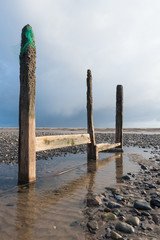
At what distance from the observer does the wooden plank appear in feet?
13.8

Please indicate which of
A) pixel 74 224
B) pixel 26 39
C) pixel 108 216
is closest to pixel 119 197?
pixel 108 216

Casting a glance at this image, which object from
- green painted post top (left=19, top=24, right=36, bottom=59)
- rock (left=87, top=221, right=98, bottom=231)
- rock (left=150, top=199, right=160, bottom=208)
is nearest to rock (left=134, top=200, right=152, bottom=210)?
rock (left=150, top=199, right=160, bottom=208)

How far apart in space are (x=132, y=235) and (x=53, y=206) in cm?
142

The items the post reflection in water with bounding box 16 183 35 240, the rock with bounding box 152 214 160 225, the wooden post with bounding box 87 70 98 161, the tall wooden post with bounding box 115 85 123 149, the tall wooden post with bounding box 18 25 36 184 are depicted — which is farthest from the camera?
the tall wooden post with bounding box 115 85 123 149

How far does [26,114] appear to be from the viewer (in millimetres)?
3809

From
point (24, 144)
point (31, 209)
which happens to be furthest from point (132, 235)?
point (24, 144)

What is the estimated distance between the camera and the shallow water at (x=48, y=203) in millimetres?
2082

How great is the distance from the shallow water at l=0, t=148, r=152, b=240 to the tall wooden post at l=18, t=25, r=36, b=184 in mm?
432

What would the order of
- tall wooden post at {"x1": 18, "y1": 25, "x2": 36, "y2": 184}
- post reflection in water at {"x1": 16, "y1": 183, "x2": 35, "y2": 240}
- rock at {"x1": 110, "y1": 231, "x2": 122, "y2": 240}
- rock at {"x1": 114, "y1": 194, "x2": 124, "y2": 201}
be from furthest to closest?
tall wooden post at {"x1": 18, "y1": 25, "x2": 36, "y2": 184}
rock at {"x1": 114, "y1": 194, "x2": 124, "y2": 201}
post reflection in water at {"x1": 16, "y1": 183, "x2": 35, "y2": 240}
rock at {"x1": 110, "y1": 231, "x2": 122, "y2": 240}

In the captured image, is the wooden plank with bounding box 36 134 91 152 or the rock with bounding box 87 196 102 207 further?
the wooden plank with bounding box 36 134 91 152

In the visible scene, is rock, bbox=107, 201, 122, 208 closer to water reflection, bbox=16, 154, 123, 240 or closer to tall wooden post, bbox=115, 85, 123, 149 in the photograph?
water reflection, bbox=16, 154, 123, 240

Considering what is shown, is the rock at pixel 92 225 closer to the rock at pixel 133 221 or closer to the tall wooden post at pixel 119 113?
the rock at pixel 133 221

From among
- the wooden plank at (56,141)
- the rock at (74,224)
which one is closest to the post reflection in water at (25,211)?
the rock at (74,224)

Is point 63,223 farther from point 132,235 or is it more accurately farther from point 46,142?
point 46,142
